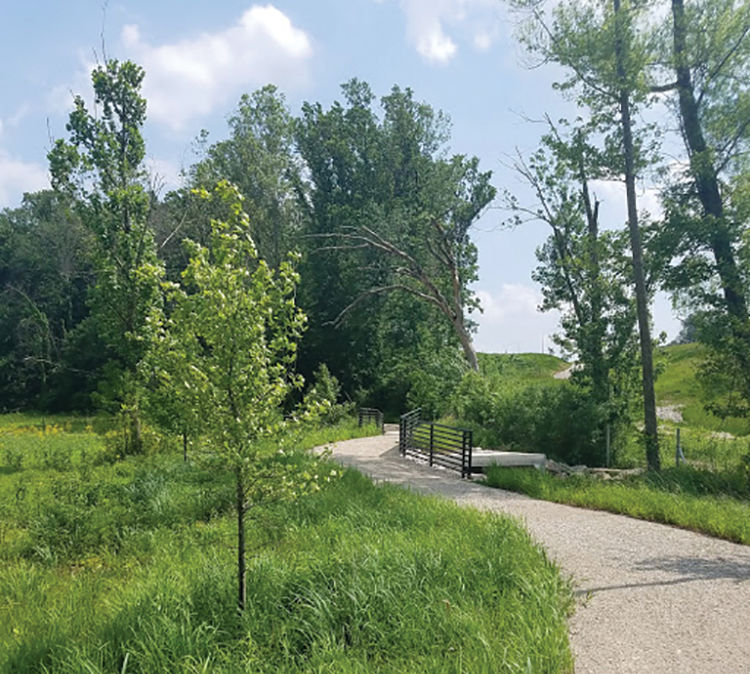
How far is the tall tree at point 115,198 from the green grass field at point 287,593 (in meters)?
8.52

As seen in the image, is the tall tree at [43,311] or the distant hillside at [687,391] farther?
the tall tree at [43,311]

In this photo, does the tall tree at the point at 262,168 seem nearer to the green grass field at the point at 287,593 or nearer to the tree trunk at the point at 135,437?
the tree trunk at the point at 135,437

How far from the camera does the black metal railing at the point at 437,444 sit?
12.9 metres

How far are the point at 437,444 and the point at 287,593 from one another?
10679mm

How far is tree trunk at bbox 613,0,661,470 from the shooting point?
42.6ft

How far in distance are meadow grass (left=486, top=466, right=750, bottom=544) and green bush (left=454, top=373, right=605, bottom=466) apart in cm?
344

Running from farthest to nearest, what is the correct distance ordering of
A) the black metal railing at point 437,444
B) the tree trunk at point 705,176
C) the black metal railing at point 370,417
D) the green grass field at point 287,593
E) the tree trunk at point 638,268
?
the black metal railing at point 370,417 → the tree trunk at point 705,176 → the tree trunk at point 638,268 → the black metal railing at point 437,444 → the green grass field at point 287,593

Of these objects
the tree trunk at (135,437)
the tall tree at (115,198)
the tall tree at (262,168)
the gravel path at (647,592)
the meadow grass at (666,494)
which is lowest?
the gravel path at (647,592)

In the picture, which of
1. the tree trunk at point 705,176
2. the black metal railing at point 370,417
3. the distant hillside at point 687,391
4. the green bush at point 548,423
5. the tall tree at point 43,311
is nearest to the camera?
the tree trunk at point 705,176

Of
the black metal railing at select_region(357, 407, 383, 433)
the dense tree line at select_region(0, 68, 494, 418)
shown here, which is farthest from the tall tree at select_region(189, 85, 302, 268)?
the black metal railing at select_region(357, 407, 383, 433)

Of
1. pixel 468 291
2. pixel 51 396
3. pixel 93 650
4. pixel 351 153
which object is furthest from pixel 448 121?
pixel 93 650

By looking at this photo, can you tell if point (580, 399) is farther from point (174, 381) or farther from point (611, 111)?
point (174, 381)

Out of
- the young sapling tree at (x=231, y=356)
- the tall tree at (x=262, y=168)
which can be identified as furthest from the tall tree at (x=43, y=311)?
the young sapling tree at (x=231, y=356)

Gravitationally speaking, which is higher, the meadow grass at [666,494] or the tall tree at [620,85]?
the tall tree at [620,85]
